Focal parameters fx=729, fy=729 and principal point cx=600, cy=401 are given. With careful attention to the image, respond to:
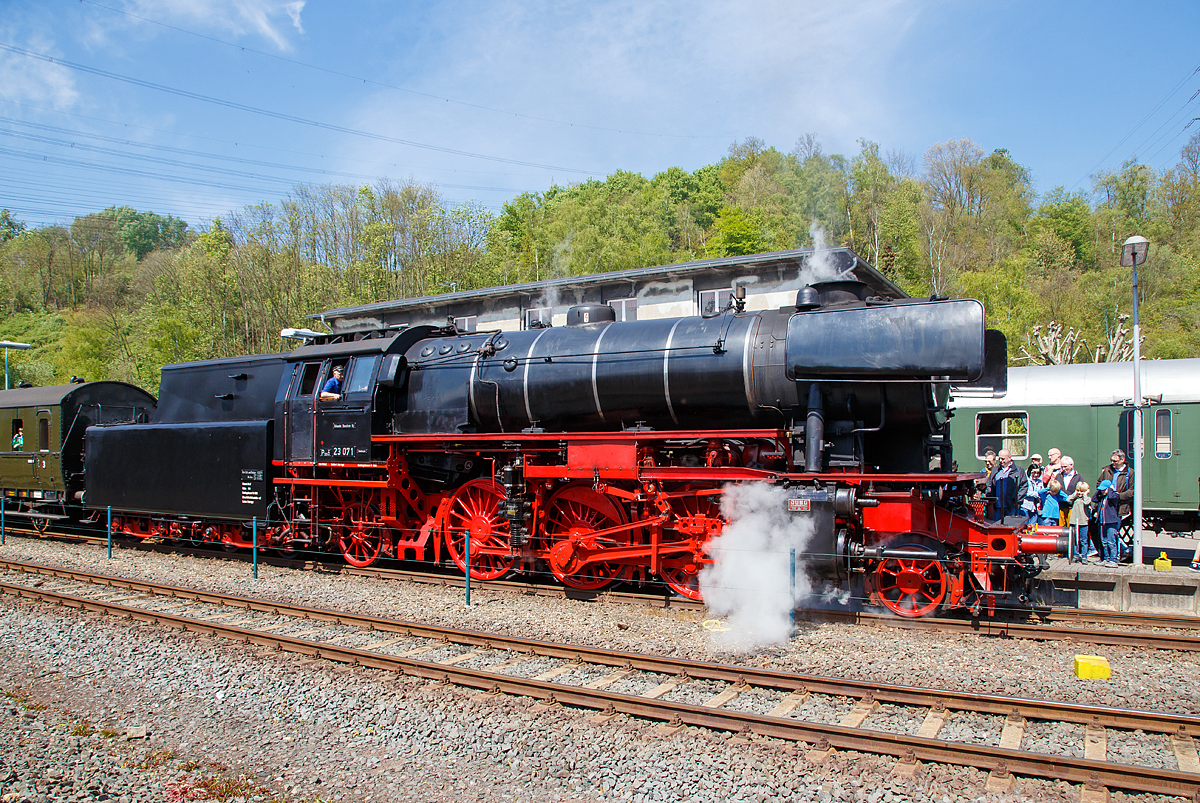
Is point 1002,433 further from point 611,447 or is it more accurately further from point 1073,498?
point 611,447

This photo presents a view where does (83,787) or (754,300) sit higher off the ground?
(754,300)

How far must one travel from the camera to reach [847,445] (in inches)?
314

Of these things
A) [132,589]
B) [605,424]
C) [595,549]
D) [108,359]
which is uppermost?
[108,359]

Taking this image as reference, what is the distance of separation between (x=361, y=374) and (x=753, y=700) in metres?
7.89

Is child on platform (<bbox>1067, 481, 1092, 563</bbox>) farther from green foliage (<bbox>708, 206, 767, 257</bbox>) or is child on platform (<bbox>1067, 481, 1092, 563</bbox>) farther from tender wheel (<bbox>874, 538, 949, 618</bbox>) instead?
green foliage (<bbox>708, 206, 767, 257</bbox>)

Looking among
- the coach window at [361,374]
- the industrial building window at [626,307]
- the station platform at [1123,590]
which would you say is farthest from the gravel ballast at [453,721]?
the industrial building window at [626,307]

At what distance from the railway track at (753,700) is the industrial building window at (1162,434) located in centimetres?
1088

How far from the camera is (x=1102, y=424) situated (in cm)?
1454

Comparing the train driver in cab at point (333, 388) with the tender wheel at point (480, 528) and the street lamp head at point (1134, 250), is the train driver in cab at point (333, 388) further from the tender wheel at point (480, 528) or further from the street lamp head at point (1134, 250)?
the street lamp head at point (1134, 250)

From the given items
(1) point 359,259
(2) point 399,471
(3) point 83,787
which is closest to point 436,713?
(3) point 83,787

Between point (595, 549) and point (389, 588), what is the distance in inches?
129

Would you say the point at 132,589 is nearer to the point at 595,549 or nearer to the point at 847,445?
the point at 595,549

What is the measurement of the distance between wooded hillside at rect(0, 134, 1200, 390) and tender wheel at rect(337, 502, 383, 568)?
26277 millimetres

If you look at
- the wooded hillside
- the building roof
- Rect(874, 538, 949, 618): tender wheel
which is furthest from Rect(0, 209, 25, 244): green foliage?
Rect(874, 538, 949, 618): tender wheel
